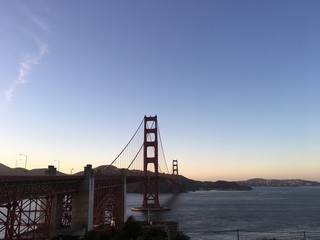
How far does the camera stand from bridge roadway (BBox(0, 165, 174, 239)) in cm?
3153

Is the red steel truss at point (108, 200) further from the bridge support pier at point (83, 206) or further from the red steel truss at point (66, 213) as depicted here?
the bridge support pier at point (83, 206)

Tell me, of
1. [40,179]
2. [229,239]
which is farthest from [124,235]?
[229,239]

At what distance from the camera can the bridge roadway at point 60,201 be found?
3153cm

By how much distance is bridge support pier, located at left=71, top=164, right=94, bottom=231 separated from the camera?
4800 cm

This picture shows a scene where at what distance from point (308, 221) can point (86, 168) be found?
5712cm

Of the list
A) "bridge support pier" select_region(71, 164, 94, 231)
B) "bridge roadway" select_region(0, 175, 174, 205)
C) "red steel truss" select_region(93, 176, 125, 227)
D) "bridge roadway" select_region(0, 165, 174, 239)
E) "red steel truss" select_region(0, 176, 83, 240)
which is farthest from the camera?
"red steel truss" select_region(93, 176, 125, 227)

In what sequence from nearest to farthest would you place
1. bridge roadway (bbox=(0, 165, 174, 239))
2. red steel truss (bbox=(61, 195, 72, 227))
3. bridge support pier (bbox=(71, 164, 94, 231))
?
bridge roadway (bbox=(0, 165, 174, 239)), bridge support pier (bbox=(71, 164, 94, 231)), red steel truss (bbox=(61, 195, 72, 227))

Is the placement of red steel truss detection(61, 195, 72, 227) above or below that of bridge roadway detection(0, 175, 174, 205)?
below

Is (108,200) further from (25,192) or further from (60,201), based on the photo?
(25,192)

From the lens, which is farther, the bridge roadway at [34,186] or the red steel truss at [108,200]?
the red steel truss at [108,200]

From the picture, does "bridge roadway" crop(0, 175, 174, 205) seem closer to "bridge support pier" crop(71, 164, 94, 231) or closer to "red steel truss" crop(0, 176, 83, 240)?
"red steel truss" crop(0, 176, 83, 240)

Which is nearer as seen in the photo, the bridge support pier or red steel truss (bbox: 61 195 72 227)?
the bridge support pier

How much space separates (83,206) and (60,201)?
442 centimetres

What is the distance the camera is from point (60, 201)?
50.8m
